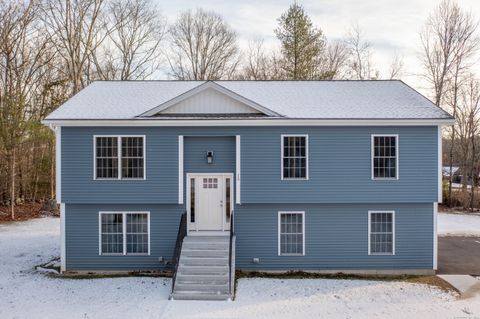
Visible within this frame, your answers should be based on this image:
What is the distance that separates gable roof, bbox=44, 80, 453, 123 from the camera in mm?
12906

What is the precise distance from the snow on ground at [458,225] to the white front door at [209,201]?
13022 millimetres

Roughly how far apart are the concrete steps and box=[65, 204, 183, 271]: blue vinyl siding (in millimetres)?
852

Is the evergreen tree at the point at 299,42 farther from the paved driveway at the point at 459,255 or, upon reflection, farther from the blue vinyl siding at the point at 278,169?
the blue vinyl siding at the point at 278,169

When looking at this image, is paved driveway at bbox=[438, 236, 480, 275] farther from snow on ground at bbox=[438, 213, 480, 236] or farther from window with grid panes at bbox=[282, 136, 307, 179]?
window with grid panes at bbox=[282, 136, 307, 179]

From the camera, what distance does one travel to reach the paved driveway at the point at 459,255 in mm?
13613

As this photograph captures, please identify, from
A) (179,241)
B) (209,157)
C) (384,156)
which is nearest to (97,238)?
(179,241)

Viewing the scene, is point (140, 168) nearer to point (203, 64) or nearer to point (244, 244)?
point (244, 244)

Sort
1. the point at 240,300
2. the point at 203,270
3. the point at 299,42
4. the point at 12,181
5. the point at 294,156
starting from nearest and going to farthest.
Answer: the point at 240,300, the point at 203,270, the point at 294,156, the point at 12,181, the point at 299,42

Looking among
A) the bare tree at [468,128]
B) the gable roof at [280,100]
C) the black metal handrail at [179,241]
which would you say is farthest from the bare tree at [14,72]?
the bare tree at [468,128]

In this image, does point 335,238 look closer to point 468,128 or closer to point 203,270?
point 203,270

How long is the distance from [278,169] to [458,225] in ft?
50.4

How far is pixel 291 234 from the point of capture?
43.5ft

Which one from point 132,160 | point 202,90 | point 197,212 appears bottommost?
point 197,212

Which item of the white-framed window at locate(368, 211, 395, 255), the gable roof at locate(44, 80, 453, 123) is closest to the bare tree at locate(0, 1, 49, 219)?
the gable roof at locate(44, 80, 453, 123)
